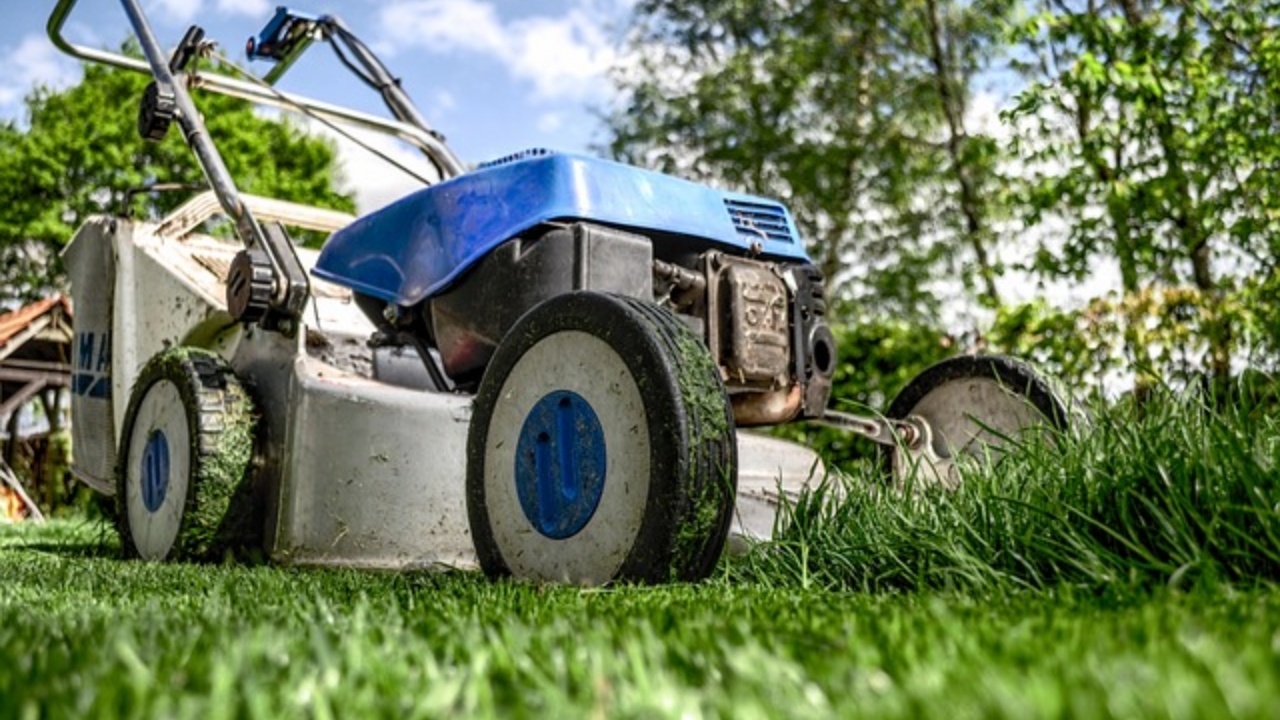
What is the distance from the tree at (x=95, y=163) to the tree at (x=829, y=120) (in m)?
6.85

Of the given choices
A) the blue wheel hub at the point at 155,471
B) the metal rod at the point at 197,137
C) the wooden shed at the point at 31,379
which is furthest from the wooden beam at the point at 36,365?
the blue wheel hub at the point at 155,471

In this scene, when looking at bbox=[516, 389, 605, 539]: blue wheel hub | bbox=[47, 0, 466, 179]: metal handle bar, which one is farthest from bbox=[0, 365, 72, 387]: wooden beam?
bbox=[516, 389, 605, 539]: blue wheel hub

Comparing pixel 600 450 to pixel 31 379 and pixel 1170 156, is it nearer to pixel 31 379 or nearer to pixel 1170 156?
pixel 1170 156

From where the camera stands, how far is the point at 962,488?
8.46 feet

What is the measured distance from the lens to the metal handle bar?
4.14 meters

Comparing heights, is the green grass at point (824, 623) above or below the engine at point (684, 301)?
below

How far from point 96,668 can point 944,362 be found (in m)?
3.03

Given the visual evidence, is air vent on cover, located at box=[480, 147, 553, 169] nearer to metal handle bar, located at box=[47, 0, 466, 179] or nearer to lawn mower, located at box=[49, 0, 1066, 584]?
lawn mower, located at box=[49, 0, 1066, 584]

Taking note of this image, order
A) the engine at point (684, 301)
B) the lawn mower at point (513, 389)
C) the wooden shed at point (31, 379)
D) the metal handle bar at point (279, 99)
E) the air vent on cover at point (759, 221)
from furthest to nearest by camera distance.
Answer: the wooden shed at point (31, 379)
the metal handle bar at point (279, 99)
the air vent on cover at point (759, 221)
the engine at point (684, 301)
the lawn mower at point (513, 389)

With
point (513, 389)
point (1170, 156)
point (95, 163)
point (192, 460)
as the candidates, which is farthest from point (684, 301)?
point (95, 163)

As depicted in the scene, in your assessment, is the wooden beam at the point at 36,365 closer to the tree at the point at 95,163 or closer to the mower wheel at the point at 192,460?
the tree at the point at 95,163

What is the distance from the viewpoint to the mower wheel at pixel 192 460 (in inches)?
137

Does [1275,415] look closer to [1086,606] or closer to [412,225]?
[1086,606]

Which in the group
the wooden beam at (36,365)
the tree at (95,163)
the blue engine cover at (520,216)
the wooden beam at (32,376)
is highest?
the tree at (95,163)
